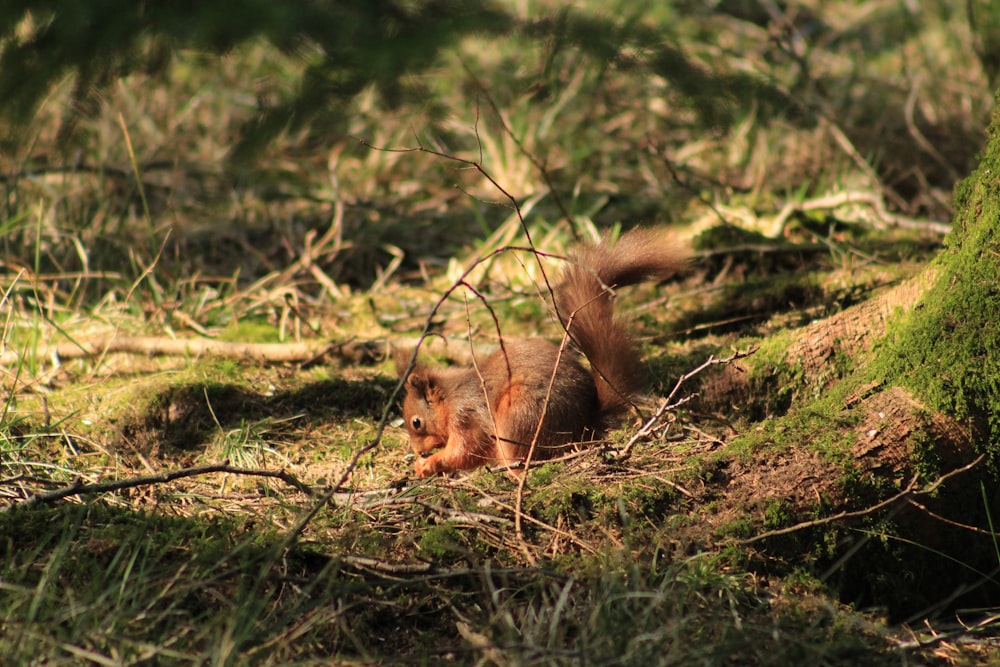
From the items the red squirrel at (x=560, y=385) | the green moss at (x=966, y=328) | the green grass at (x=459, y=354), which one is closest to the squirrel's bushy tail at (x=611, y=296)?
the red squirrel at (x=560, y=385)

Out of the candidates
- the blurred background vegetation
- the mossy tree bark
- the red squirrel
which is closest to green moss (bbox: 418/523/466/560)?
the red squirrel

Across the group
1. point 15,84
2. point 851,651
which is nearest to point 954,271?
point 851,651

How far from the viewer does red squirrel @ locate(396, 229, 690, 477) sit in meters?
3.11

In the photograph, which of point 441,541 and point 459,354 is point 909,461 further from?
point 459,354

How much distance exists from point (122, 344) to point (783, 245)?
308 cm

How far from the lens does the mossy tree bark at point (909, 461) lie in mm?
2586

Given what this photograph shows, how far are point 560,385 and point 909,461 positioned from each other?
1.14m

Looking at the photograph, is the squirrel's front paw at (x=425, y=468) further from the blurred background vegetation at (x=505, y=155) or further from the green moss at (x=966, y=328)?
the green moss at (x=966, y=328)

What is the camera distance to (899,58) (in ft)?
25.9

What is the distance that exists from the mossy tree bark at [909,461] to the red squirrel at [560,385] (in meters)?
0.60

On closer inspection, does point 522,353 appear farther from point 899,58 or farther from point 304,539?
point 899,58

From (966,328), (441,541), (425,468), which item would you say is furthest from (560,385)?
(966,328)

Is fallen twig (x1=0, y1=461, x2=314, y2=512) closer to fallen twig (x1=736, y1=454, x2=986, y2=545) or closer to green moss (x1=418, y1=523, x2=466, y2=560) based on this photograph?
green moss (x1=418, y1=523, x2=466, y2=560)

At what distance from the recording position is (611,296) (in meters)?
3.24
